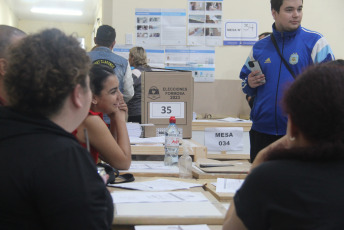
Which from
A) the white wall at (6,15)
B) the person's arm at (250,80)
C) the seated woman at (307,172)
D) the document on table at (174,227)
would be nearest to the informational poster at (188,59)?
the person's arm at (250,80)

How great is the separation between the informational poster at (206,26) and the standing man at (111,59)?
1642 mm

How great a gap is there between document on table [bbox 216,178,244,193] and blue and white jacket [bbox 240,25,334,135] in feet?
2.53

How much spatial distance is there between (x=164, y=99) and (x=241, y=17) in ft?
7.95

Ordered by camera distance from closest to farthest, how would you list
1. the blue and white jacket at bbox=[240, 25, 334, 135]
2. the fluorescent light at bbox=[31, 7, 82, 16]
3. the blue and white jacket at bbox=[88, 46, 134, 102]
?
the blue and white jacket at bbox=[240, 25, 334, 135]
the blue and white jacket at bbox=[88, 46, 134, 102]
the fluorescent light at bbox=[31, 7, 82, 16]

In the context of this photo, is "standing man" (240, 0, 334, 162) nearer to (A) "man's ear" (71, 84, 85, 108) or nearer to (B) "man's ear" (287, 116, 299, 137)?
(B) "man's ear" (287, 116, 299, 137)

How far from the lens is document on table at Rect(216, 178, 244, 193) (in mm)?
1555

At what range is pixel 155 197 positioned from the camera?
4.72 feet

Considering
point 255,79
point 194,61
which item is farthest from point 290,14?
point 194,61

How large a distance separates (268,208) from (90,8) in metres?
8.95

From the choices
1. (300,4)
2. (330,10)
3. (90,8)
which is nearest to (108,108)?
(300,4)

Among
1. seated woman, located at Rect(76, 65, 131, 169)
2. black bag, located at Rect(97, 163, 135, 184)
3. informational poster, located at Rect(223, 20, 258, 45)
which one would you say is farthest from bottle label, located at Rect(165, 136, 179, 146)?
informational poster, located at Rect(223, 20, 258, 45)

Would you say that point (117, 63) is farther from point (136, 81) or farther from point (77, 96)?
point (77, 96)

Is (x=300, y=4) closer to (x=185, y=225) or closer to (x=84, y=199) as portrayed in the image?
(x=185, y=225)

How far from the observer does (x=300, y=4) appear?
2420mm
